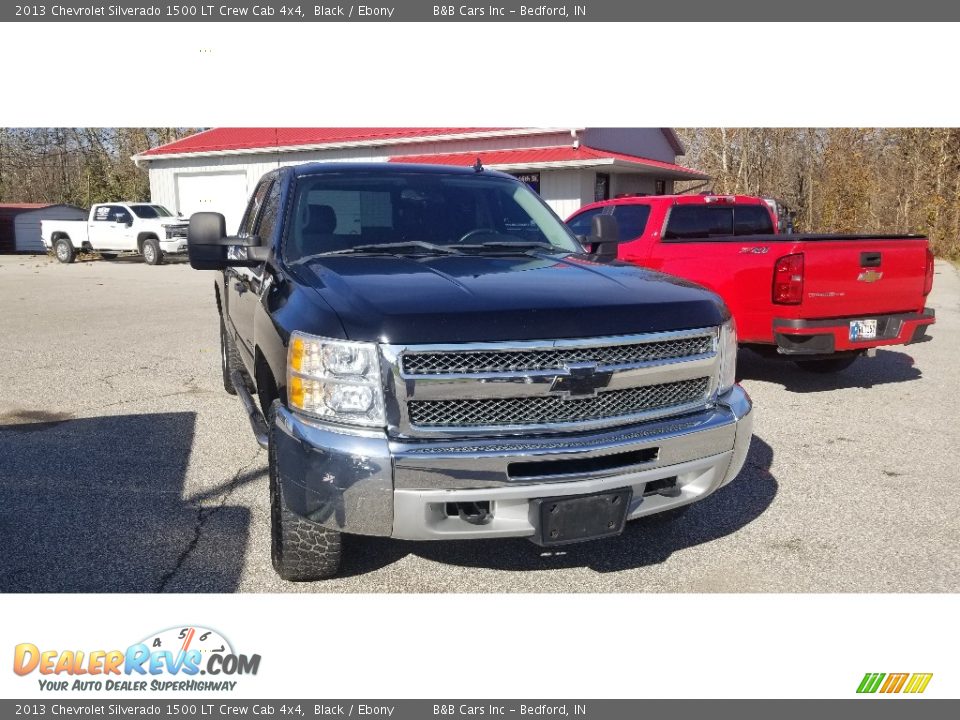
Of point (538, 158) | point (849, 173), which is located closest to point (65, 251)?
point (538, 158)

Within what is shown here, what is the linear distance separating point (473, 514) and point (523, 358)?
2.03 ft

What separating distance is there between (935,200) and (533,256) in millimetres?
27872

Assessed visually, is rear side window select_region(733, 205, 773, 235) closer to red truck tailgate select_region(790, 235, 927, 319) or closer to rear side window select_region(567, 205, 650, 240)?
rear side window select_region(567, 205, 650, 240)

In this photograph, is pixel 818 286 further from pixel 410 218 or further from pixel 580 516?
pixel 580 516

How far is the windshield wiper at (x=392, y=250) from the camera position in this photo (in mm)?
3848

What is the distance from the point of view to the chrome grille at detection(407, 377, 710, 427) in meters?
2.81

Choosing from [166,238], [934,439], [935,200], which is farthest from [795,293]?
[935,200]

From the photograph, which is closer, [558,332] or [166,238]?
[558,332]

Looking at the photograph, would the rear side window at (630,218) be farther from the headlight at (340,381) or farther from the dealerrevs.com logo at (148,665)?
the dealerrevs.com logo at (148,665)

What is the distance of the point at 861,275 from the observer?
6.59m

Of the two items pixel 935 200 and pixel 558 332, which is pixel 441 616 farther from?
pixel 935 200

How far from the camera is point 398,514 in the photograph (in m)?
2.75

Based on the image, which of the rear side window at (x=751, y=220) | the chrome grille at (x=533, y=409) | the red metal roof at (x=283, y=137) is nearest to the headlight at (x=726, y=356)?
the chrome grille at (x=533, y=409)

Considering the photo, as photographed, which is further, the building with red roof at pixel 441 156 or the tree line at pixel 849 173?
the tree line at pixel 849 173
